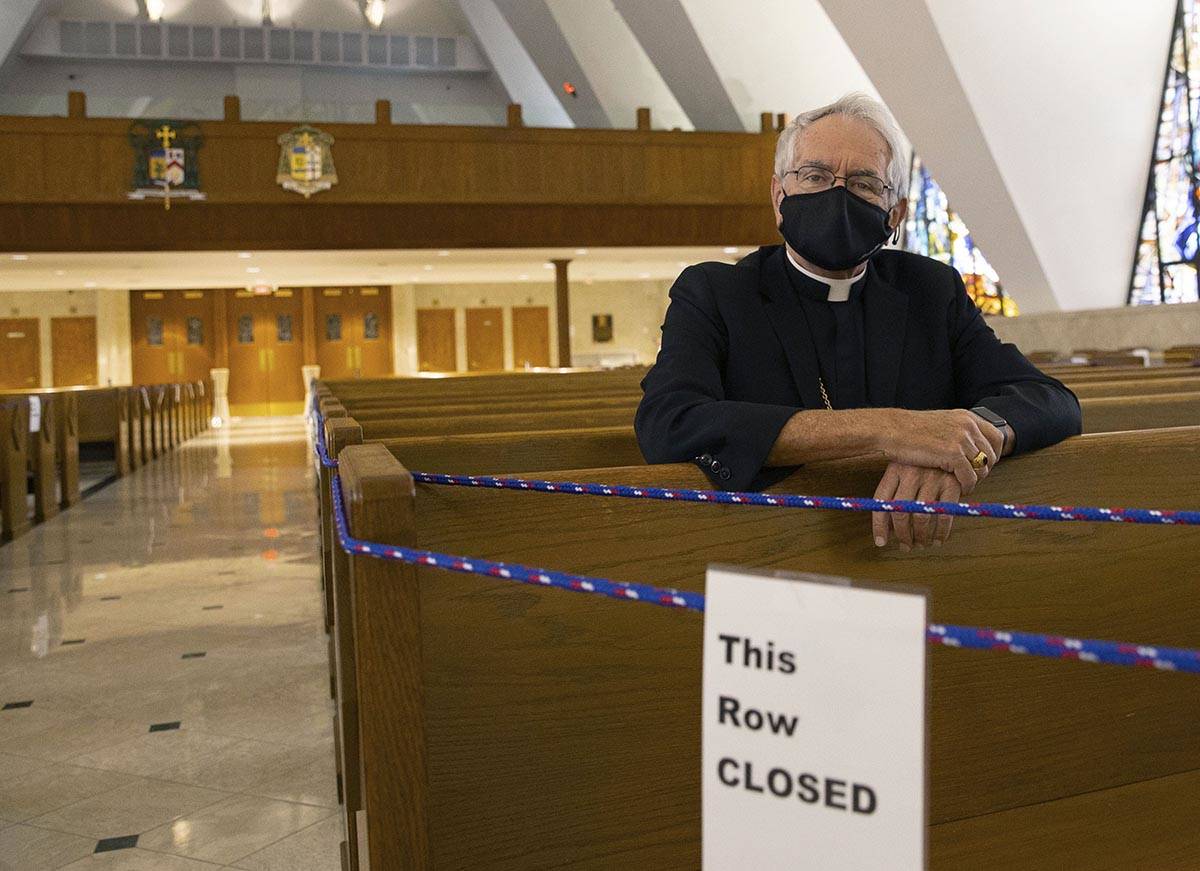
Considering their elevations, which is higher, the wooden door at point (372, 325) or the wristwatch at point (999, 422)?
the wooden door at point (372, 325)

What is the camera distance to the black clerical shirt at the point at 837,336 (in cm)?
177

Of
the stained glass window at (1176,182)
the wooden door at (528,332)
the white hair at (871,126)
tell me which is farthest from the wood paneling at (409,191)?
the white hair at (871,126)

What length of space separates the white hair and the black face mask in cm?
8

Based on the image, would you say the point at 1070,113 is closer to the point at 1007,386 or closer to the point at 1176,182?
the point at 1176,182

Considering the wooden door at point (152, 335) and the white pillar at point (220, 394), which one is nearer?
the white pillar at point (220, 394)

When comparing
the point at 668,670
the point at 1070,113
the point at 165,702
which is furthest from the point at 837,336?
the point at 1070,113

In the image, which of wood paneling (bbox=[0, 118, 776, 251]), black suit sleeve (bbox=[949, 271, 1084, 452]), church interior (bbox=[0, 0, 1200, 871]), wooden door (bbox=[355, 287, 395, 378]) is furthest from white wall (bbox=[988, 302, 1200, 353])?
wooden door (bbox=[355, 287, 395, 378])

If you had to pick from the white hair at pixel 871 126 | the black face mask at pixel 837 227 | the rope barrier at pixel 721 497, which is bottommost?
the rope barrier at pixel 721 497

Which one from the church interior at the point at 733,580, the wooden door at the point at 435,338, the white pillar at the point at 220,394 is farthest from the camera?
the wooden door at the point at 435,338

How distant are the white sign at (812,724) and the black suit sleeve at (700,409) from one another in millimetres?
647

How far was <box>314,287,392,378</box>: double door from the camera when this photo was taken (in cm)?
2250

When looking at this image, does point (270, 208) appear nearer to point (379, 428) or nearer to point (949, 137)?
point (949, 137)

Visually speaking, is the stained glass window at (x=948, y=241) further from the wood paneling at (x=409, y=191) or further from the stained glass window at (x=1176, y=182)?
the stained glass window at (x=1176, y=182)

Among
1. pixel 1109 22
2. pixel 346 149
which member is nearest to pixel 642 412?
pixel 1109 22
